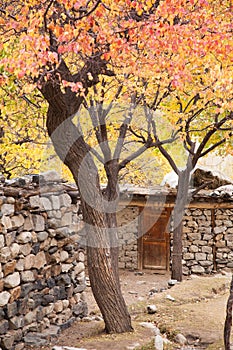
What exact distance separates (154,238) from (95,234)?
9549 millimetres

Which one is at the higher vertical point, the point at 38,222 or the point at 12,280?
the point at 38,222

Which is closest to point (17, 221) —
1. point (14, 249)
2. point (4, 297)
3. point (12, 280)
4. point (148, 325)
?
point (14, 249)

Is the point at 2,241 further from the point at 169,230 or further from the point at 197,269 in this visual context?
the point at 197,269

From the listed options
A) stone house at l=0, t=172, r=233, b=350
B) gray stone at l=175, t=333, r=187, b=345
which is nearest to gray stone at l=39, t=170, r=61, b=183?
stone house at l=0, t=172, r=233, b=350

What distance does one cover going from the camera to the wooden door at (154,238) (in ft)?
54.4

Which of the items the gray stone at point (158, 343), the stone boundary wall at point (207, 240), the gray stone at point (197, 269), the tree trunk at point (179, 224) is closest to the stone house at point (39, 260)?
the gray stone at point (158, 343)

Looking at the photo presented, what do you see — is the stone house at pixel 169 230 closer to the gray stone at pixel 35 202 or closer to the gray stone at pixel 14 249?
the gray stone at pixel 35 202

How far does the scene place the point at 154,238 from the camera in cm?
1672

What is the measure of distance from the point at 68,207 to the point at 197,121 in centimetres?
572

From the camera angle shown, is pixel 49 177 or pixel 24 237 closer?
pixel 24 237

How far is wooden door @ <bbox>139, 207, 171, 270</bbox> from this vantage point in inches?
653

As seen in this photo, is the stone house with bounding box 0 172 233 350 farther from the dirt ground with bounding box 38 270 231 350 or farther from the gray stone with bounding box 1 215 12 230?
the dirt ground with bounding box 38 270 231 350

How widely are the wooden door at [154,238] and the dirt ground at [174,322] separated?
12.0ft

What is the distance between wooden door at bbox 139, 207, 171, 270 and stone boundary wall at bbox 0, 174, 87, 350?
7.44 meters
